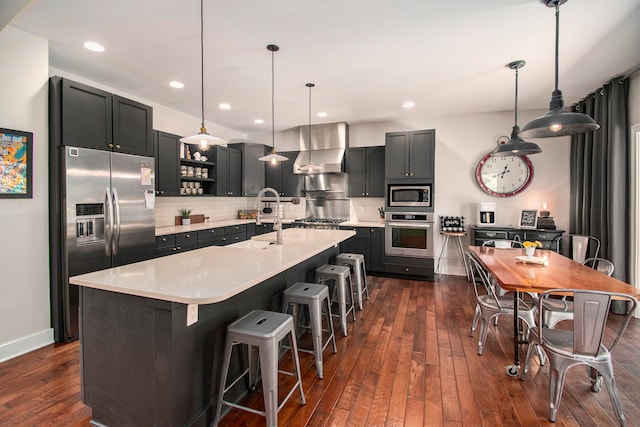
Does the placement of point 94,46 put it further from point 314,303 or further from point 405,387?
point 405,387

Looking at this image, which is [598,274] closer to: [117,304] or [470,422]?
[470,422]

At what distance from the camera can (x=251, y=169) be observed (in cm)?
615

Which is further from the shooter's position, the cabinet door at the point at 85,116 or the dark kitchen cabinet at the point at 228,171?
the dark kitchen cabinet at the point at 228,171

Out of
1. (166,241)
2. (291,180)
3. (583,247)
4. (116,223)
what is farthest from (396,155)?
(116,223)

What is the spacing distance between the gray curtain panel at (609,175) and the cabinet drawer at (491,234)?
929 millimetres

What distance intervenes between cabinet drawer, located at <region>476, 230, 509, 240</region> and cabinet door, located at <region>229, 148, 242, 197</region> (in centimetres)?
431

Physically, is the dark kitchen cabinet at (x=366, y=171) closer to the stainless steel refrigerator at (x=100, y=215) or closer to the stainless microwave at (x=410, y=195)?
the stainless microwave at (x=410, y=195)

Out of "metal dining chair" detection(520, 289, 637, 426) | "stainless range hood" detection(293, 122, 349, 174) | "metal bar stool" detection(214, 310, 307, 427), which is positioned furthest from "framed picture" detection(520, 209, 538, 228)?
"metal bar stool" detection(214, 310, 307, 427)

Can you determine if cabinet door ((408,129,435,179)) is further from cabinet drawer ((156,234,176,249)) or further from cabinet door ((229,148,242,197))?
cabinet drawer ((156,234,176,249))

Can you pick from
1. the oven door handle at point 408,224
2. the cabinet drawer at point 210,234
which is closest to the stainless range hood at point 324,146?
the oven door handle at point 408,224

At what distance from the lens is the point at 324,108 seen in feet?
16.0

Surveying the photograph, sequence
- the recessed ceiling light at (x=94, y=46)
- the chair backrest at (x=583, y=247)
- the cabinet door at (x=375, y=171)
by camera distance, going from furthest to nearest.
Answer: the cabinet door at (x=375, y=171) < the chair backrest at (x=583, y=247) < the recessed ceiling light at (x=94, y=46)

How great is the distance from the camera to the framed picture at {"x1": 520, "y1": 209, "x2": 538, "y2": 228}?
4.78m

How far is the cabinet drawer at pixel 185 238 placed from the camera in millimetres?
4223
